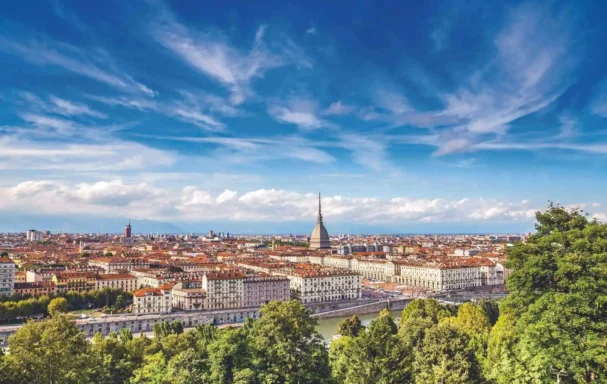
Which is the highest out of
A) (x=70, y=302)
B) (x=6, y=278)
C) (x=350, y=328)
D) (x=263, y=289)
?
(x=6, y=278)

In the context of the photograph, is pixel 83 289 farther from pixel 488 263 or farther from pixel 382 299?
pixel 488 263

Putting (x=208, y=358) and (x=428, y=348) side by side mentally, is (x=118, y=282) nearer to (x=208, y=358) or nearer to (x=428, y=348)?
(x=208, y=358)

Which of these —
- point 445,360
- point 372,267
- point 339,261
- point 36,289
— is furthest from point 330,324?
point 339,261

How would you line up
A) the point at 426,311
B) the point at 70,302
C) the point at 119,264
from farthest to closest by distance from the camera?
the point at 119,264 < the point at 70,302 < the point at 426,311

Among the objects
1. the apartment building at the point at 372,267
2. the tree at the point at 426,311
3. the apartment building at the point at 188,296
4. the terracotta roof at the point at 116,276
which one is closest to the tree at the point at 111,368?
the tree at the point at 426,311

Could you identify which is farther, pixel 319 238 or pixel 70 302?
pixel 319 238

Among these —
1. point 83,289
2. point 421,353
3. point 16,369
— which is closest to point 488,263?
point 83,289
